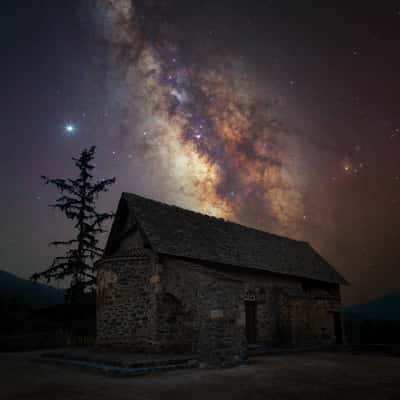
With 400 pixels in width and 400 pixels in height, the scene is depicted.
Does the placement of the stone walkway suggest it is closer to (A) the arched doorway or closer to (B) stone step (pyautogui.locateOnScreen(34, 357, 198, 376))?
(B) stone step (pyautogui.locateOnScreen(34, 357, 198, 376))

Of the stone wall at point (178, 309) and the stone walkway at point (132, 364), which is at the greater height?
the stone wall at point (178, 309)

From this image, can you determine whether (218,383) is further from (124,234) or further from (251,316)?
(124,234)

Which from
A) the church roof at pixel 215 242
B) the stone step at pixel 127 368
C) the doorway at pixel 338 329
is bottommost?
the stone step at pixel 127 368

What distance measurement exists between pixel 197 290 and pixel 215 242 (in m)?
5.66

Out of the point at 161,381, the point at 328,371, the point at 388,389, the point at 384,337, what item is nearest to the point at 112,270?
the point at 161,381

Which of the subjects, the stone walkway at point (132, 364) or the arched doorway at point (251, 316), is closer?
the stone walkway at point (132, 364)

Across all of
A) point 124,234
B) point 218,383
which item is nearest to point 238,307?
point 218,383

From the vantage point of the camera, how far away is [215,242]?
19.4 metres

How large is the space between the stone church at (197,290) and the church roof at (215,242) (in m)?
0.08

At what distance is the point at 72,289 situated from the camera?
87.5 ft

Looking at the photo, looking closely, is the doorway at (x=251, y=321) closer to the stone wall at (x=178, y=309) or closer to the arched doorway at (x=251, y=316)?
the arched doorway at (x=251, y=316)

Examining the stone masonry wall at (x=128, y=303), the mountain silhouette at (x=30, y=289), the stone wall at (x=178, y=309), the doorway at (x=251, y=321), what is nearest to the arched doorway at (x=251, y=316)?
the doorway at (x=251, y=321)

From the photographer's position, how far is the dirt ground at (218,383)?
7.91 metres

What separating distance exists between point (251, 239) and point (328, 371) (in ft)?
41.3
